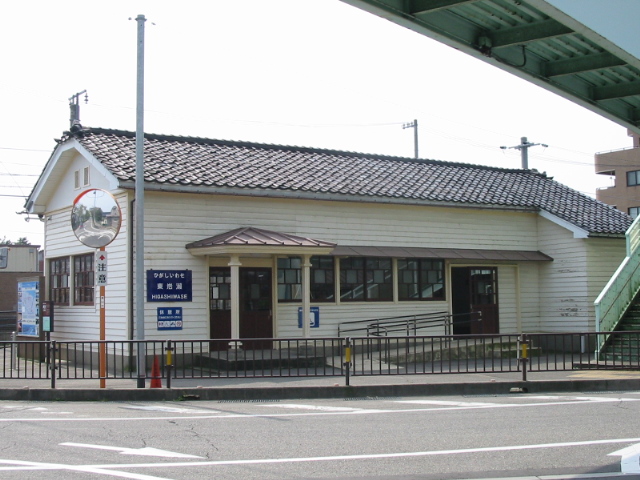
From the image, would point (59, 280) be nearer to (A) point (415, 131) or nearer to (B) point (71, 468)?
(B) point (71, 468)

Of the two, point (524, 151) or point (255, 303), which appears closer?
point (255, 303)

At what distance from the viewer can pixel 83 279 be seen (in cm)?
2219

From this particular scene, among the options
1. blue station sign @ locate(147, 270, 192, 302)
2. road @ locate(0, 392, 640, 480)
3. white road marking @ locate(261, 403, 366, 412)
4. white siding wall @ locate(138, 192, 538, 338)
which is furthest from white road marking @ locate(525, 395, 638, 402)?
blue station sign @ locate(147, 270, 192, 302)

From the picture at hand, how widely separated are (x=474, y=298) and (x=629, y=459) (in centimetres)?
1684

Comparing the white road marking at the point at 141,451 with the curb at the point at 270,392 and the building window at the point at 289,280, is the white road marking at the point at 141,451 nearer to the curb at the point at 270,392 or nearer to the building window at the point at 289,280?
the curb at the point at 270,392

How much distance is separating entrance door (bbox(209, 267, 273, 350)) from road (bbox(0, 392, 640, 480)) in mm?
6055

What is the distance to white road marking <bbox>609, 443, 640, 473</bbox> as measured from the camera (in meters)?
8.23

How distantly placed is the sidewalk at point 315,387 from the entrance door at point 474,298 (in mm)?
8102

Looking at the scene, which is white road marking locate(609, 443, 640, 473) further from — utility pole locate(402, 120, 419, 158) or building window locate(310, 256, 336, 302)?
utility pole locate(402, 120, 419, 158)

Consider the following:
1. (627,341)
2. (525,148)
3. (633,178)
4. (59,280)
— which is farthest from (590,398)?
(633,178)

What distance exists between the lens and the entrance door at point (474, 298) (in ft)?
82.4

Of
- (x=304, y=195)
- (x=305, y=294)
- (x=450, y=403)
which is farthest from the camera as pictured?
(x=304, y=195)

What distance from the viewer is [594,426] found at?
11.1 meters

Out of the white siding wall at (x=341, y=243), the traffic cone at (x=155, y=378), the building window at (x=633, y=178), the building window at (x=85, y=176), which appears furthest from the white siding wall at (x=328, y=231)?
the building window at (x=633, y=178)
